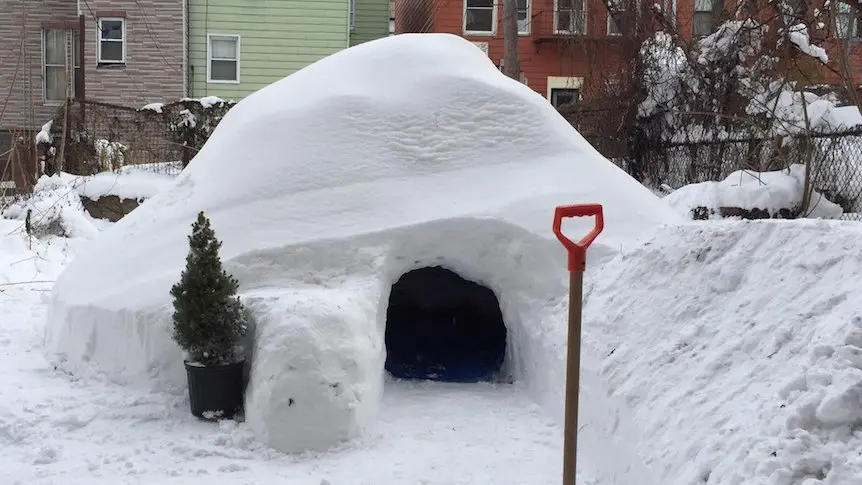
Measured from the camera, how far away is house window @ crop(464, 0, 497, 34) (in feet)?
63.9

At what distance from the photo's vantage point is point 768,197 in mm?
8141

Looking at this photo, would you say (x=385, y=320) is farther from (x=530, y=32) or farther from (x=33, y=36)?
(x=33, y=36)

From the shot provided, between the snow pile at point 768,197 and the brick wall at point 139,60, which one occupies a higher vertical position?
the brick wall at point 139,60

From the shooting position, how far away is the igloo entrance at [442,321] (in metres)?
7.03

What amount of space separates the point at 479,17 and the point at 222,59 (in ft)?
21.8

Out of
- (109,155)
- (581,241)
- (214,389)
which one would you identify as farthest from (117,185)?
(581,241)

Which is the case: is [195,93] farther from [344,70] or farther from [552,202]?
[552,202]

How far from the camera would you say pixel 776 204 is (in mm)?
8148

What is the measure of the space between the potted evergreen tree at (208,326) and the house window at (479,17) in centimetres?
1608

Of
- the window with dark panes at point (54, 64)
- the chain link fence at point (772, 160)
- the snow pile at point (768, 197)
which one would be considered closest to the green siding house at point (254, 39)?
the window with dark panes at point (54, 64)

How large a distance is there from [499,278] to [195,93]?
1513 centimetres

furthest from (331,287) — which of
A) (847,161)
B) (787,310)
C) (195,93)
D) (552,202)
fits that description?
(195,93)

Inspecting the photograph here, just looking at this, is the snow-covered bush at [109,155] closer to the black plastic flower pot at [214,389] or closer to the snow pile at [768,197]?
the snow pile at [768,197]

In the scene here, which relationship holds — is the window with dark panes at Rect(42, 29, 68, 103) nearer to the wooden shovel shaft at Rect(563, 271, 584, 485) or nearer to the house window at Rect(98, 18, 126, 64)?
the house window at Rect(98, 18, 126, 64)
